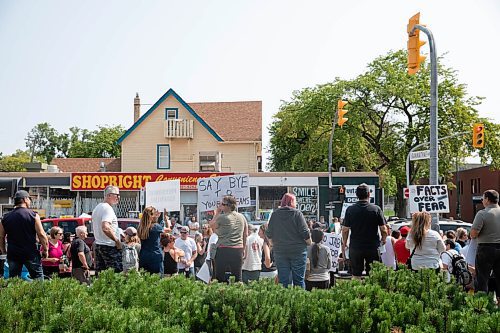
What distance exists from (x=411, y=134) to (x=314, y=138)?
7.62 m

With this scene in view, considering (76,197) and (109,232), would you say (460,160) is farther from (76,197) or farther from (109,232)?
(109,232)

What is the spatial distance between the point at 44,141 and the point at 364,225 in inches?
4038

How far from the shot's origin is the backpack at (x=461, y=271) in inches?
368

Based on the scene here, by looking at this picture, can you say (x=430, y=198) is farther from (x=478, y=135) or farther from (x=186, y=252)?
(x=478, y=135)

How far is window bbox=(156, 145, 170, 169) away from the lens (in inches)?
1714

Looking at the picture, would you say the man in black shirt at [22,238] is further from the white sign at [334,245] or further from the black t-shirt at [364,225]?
the white sign at [334,245]

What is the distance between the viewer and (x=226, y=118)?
4641 centimetres

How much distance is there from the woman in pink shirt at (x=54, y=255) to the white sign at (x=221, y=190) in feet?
11.5

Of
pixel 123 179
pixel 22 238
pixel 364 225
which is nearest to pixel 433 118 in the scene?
pixel 364 225

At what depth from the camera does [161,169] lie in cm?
4334

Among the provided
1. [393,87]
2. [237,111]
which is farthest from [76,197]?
[393,87]

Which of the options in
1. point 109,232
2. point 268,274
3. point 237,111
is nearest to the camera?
point 109,232

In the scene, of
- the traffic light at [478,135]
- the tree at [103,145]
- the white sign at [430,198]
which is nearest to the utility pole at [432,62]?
the white sign at [430,198]

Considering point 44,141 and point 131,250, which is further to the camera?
point 44,141
